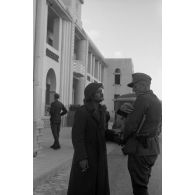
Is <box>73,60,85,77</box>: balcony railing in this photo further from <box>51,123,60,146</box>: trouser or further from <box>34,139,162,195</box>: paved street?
<box>34,139,162,195</box>: paved street

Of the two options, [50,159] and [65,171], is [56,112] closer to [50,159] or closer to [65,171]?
[65,171]

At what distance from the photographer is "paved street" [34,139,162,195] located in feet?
8.28

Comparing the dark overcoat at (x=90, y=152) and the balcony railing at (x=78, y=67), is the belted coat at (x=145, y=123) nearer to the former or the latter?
the dark overcoat at (x=90, y=152)

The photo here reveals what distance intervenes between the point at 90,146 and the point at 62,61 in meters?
0.82

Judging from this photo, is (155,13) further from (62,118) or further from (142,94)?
(62,118)

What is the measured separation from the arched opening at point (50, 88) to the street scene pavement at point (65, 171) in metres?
0.23

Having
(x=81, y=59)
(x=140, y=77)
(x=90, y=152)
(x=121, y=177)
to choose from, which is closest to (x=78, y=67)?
(x=81, y=59)

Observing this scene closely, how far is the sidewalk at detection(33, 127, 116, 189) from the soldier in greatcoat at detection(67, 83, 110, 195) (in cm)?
12

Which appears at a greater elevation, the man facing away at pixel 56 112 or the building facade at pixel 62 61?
the building facade at pixel 62 61

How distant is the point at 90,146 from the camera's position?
253 cm

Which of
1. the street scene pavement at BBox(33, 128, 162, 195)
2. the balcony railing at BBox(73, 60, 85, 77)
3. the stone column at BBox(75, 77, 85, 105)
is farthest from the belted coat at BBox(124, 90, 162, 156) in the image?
the balcony railing at BBox(73, 60, 85, 77)

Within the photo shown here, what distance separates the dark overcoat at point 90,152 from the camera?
2.50 m

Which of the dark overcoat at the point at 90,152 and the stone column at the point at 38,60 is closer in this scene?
the dark overcoat at the point at 90,152

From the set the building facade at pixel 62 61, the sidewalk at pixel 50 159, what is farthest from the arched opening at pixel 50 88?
→ the sidewalk at pixel 50 159
